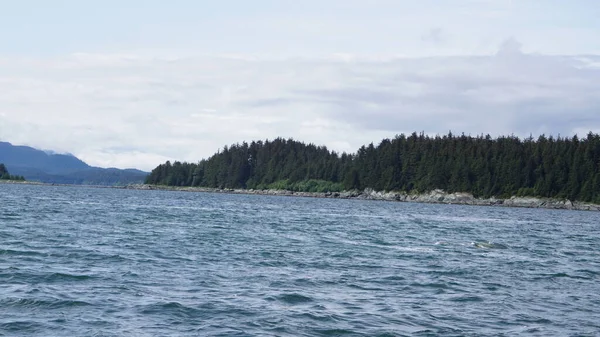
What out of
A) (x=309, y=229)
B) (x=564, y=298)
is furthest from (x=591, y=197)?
(x=564, y=298)

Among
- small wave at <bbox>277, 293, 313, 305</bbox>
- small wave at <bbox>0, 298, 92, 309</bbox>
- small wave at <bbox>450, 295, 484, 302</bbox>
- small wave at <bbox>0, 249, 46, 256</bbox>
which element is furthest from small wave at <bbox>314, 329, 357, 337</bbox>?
small wave at <bbox>0, 249, 46, 256</bbox>

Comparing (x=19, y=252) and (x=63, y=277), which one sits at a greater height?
(x=19, y=252)

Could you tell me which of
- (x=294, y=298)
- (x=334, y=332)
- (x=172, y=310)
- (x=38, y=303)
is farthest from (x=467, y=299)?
(x=38, y=303)

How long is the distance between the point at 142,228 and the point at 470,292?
31987mm

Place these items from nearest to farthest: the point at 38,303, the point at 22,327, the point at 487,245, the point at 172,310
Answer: the point at 22,327
the point at 172,310
the point at 38,303
the point at 487,245

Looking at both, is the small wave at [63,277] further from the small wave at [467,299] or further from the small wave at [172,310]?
the small wave at [467,299]

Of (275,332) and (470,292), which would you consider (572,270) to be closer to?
(470,292)

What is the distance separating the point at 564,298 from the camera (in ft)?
92.9

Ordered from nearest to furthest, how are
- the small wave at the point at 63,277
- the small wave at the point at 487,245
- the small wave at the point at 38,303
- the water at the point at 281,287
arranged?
1. the water at the point at 281,287
2. the small wave at the point at 38,303
3. the small wave at the point at 63,277
4. the small wave at the point at 487,245

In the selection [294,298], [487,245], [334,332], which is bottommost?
[334,332]

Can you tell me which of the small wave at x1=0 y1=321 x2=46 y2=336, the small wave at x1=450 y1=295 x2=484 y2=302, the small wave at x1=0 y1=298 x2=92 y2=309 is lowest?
the small wave at x1=0 y1=321 x2=46 y2=336

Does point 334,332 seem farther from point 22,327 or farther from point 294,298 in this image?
point 22,327

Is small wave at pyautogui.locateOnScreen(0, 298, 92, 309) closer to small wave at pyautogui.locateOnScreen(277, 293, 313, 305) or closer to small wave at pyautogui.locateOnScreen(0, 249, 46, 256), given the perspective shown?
small wave at pyautogui.locateOnScreen(277, 293, 313, 305)

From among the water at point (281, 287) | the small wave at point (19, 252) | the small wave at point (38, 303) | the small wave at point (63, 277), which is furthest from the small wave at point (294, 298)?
the small wave at point (19, 252)
